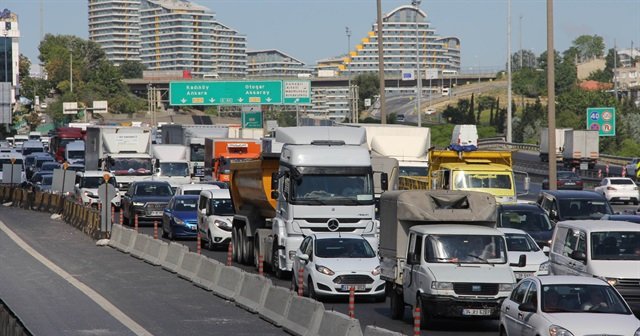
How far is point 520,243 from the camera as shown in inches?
1070

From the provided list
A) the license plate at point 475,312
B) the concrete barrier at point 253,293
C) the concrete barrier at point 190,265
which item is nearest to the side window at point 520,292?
the license plate at point 475,312

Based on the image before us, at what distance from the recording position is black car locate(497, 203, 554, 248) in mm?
32906

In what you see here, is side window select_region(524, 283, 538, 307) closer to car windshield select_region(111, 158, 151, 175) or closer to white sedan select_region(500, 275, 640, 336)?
white sedan select_region(500, 275, 640, 336)

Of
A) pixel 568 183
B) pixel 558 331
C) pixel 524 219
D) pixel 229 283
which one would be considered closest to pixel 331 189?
pixel 229 283

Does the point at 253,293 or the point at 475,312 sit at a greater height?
the point at 475,312

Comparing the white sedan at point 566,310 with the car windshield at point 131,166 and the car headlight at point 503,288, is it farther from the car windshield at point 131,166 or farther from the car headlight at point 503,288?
Result: the car windshield at point 131,166

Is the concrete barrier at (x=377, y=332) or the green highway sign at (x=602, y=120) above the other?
the green highway sign at (x=602, y=120)

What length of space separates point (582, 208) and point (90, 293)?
1409cm

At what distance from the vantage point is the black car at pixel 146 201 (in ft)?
158

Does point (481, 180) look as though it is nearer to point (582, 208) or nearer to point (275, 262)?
point (582, 208)

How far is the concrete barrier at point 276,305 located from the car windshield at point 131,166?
36.3m

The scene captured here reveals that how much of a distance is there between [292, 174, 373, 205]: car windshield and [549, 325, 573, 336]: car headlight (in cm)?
1433

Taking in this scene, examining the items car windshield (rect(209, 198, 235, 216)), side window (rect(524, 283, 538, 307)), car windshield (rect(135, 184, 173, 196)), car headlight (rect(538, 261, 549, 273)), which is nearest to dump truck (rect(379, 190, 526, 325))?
car headlight (rect(538, 261, 549, 273))

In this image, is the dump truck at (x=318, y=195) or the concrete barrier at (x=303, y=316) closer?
the concrete barrier at (x=303, y=316)
